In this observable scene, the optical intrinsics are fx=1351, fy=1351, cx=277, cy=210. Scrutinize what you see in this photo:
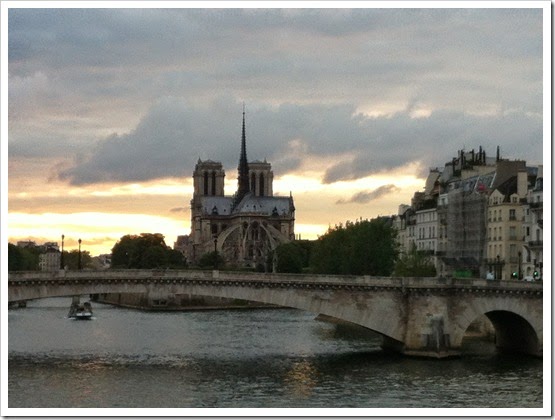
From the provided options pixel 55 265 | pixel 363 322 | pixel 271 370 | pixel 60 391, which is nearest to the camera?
pixel 60 391

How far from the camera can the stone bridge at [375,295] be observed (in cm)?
5525

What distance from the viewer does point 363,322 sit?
56219 mm

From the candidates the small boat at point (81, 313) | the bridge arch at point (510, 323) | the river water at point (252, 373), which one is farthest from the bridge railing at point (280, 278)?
the small boat at point (81, 313)

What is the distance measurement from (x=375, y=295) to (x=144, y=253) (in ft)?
328

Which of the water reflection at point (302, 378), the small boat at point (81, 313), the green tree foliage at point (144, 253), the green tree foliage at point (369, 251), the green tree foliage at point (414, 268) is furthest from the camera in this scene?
the green tree foliage at point (144, 253)

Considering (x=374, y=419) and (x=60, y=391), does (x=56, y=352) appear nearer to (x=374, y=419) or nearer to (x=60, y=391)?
(x=60, y=391)

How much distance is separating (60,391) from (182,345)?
60.7ft

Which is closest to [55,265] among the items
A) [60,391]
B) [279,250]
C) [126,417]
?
[279,250]

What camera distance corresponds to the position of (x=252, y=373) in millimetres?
49188

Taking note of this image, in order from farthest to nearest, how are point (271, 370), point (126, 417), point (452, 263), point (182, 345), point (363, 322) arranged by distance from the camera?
point (452, 263), point (182, 345), point (363, 322), point (271, 370), point (126, 417)

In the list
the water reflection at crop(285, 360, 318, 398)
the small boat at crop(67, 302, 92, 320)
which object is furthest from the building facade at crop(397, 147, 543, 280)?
the small boat at crop(67, 302, 92, 320)

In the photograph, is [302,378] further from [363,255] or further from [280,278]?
[363,255]

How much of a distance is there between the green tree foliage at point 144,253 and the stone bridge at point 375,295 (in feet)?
284

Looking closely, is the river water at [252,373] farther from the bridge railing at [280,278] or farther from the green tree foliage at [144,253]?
the green tree foliage at [144,253]
